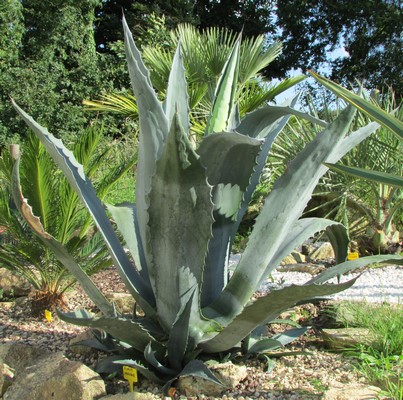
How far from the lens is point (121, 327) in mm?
1845

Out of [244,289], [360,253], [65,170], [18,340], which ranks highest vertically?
[65,170]

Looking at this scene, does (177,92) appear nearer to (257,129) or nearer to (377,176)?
(257,129)

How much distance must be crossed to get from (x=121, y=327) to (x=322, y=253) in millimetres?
3562

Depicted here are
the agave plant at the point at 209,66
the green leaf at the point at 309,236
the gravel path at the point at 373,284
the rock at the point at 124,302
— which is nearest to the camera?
the green leaf at the point at 309,236

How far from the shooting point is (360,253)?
15.6 ft

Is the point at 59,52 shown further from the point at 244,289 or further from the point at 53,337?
the point at 244,289

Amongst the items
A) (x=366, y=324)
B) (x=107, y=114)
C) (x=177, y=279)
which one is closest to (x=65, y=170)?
(x=177, y=279)

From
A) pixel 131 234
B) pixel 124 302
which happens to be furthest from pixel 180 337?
pixel 124 302

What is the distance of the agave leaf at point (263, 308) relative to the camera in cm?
160

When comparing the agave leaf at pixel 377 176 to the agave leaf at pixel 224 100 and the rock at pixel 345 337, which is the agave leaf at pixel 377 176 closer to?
the agave leaf at pixel 224 100

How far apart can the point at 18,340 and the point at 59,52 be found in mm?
11528

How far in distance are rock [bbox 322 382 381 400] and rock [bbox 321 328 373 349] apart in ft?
1.48

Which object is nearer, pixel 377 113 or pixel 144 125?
pixel 377 113

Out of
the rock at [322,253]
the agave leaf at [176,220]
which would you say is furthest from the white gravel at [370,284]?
the agave leaf at [176,220]
